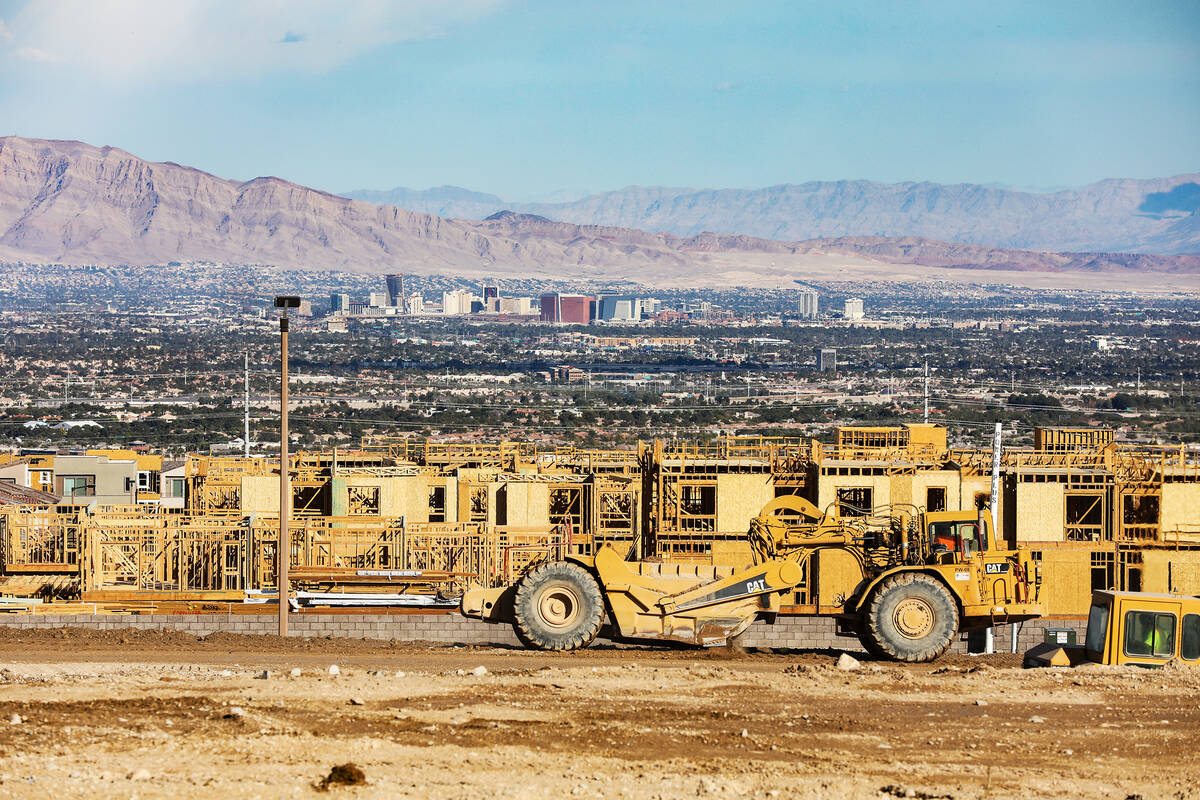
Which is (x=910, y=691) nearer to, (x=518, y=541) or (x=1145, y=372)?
(x=518, y=541)

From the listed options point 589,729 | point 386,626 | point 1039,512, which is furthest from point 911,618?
point 1039,512

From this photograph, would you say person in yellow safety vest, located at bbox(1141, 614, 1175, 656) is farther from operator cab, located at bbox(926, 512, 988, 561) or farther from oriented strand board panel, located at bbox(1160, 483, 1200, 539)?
oriented strand board panel, located at bbox(1160, 483, 1200, 539)

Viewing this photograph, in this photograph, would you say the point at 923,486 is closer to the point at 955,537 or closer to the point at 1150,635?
the point at 955,537

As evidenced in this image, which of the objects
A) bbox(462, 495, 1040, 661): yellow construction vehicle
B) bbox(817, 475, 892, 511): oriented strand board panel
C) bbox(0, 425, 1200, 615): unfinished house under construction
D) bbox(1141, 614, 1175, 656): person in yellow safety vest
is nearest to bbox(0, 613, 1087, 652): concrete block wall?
bbox(0, 425, 1200, 615): unfinished house under construction

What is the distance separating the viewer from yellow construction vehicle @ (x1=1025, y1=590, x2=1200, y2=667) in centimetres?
1922

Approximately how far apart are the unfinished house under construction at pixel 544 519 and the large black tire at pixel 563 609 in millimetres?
4006

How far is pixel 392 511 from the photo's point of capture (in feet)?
106

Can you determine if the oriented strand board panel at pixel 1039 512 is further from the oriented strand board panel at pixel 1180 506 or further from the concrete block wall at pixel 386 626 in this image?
the concrete block wall at pixel 386 626

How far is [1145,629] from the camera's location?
764 inches

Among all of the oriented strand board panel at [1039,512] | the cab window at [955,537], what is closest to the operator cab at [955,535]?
the cab window at [955,537]

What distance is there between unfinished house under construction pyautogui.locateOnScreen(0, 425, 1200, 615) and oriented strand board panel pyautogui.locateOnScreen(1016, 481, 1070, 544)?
3 cm

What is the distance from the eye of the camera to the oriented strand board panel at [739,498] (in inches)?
1192

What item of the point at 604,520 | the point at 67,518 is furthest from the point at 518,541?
the point at 67,518

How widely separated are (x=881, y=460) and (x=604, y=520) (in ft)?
18.9
